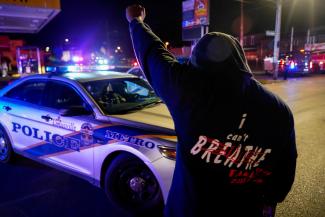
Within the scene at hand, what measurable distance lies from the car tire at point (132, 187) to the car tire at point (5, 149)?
90.1 inches

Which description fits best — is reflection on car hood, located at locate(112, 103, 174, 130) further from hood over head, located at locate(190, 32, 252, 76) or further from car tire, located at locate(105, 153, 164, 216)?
hood over head, located at locate(190, 32, 252, 76)

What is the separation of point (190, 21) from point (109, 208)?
58.5ft

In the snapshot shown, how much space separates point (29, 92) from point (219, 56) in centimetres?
416

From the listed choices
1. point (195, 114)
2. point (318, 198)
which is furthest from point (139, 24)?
point (318, 198)

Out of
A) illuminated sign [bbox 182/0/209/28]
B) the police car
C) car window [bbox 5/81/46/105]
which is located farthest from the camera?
illuminated sign [bbox 182/0/209/28]

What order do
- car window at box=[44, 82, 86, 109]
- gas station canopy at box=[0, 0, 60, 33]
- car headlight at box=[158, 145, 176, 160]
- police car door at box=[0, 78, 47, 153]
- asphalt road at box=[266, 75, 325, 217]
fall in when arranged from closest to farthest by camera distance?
1. car headlight at box=[158, 145, 176, 160]
2. asphalt road at box=[266, 75, 325, 217]
3. car window at box=[44, 82, 86, 109]
4. police car door at box=[0, 78, 47, 153]
5. gas station canopy at box=[0, 0, 60, 33]

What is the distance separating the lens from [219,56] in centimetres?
145

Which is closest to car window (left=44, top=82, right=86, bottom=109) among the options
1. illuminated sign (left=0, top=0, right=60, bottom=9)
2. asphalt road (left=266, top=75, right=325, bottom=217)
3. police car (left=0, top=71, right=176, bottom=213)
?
police car (left=0, top=71, right=176, bottom=213)

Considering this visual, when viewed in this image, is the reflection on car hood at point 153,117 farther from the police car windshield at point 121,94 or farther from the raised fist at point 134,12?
the raised fist at point 134,12

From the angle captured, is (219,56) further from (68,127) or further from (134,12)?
(68,127)

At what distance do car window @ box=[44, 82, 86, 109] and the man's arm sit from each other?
2.53 meters

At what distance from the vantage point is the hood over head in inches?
56.9

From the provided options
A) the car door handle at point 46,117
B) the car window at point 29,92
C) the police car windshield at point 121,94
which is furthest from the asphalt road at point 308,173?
the car window at point 29,92

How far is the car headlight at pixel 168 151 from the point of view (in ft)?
10.2
